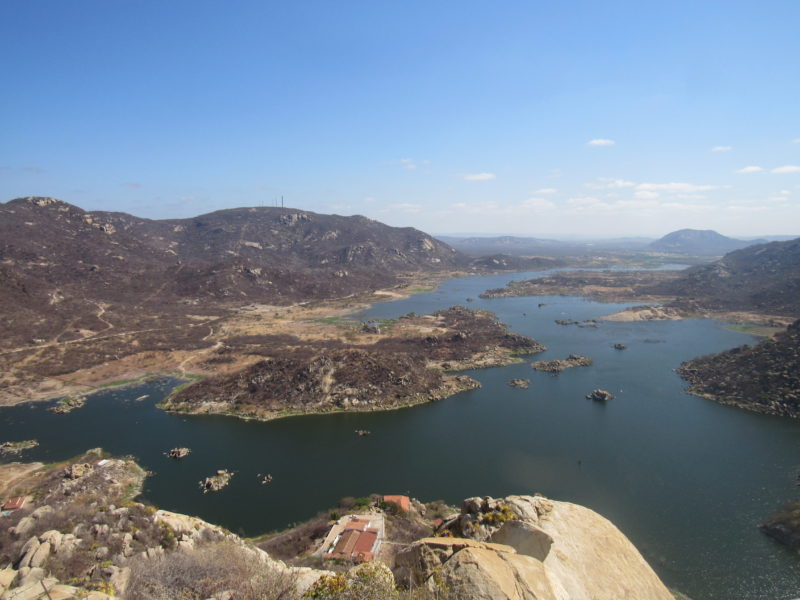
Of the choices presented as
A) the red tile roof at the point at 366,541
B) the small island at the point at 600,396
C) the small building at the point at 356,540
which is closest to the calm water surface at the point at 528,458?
the small island at the point at 600,396

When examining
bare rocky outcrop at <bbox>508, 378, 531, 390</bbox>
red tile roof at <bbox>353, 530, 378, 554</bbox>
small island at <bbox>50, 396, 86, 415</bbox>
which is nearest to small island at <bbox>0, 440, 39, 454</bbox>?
small island at <bbox>50, 396, 86, 415</bbox>

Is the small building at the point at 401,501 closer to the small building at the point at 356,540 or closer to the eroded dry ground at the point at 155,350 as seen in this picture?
the small building at the point at 356,540

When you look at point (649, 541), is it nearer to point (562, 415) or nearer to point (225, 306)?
point (562, 415)

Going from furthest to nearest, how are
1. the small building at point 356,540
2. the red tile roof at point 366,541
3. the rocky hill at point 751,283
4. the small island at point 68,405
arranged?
the rocky hill at point 751,283, the small island at point 68,405, the red tile roof at point 366,541, the small building at point 356,540

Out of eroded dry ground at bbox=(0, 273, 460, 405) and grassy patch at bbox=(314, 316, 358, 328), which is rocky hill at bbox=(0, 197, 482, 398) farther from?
grassy patch at bbox=(314, 316, 358, 328)

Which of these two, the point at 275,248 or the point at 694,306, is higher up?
the point at 275,248

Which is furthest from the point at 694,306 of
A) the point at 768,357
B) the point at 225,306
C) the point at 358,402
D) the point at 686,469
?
the point at 225,306

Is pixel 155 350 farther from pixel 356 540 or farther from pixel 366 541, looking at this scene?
pixel 366 541
